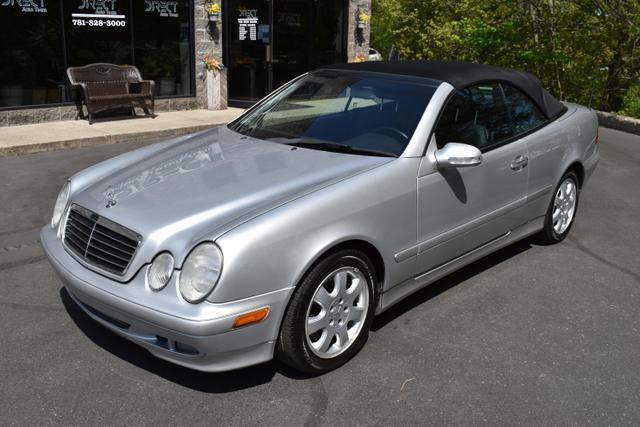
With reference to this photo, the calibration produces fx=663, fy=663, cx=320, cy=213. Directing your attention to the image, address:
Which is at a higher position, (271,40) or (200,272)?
(271,40)

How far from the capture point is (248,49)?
46.1 feet

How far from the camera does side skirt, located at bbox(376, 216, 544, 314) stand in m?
3.84

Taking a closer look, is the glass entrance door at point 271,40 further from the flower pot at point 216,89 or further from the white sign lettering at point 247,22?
the flower pot at point 216,89

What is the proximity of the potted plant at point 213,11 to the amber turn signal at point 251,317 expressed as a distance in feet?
35.8

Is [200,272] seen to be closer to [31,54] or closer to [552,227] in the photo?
[552,227]

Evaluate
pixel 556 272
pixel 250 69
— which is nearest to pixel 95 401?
pixel 556 272

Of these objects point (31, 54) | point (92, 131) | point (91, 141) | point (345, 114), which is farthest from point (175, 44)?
point (345, 114)

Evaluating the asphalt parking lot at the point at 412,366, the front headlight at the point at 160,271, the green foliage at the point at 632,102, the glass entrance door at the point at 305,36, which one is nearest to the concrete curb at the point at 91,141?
the glass entrance door at the point at 305,36

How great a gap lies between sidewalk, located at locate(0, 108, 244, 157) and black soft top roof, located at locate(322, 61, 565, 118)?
5.62 meters

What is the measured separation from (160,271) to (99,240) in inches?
19.7

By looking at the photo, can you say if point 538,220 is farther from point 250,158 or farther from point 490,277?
point 250,158

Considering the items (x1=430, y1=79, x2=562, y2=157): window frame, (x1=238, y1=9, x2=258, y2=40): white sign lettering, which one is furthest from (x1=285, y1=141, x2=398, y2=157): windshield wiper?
(x1=238, y1=9, x2=258, y2=40): white sign lettering

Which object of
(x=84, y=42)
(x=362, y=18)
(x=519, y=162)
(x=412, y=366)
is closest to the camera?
(x=412, y=366)

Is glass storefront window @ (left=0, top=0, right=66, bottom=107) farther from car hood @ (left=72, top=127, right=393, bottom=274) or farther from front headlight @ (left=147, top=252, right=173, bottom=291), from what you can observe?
front headlight @ (left=147, top=252, right=173, bottom=291)
